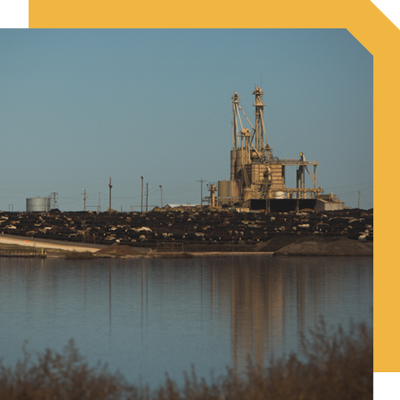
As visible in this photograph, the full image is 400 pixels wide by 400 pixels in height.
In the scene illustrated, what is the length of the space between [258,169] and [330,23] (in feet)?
361

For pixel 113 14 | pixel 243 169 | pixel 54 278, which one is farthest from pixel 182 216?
pixel 113 14

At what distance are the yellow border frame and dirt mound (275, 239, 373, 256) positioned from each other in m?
56.2

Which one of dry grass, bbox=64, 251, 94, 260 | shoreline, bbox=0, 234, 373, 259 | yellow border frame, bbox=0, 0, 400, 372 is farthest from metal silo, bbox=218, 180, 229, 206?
yellow border frame, bbox=0, 0, 400, 372

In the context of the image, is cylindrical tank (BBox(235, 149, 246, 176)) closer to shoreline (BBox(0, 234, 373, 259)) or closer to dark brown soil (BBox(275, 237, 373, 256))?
shoreline (BBox(0, 234, 373, 259))

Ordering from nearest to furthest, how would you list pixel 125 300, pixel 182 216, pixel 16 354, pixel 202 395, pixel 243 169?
pixel 202 395 → pixel 16 354 → pixel 125 300 → pixel 182 216 → pixel 243 169

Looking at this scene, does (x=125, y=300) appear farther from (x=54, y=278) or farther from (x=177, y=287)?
(x=54, y=278)

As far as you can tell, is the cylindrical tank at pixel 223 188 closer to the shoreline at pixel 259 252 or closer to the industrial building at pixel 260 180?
the industrial building at pixel 260 180

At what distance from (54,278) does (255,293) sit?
16.3 meters

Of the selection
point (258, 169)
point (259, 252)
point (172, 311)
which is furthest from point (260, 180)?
point (172, 311)

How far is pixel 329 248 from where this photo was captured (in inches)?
2744

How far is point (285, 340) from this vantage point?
65.2 feet

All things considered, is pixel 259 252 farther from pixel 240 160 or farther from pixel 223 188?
pixel 240 160

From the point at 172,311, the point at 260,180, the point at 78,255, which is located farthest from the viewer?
the point at 260,180

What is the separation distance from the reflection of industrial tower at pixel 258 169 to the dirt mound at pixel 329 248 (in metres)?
43.3
